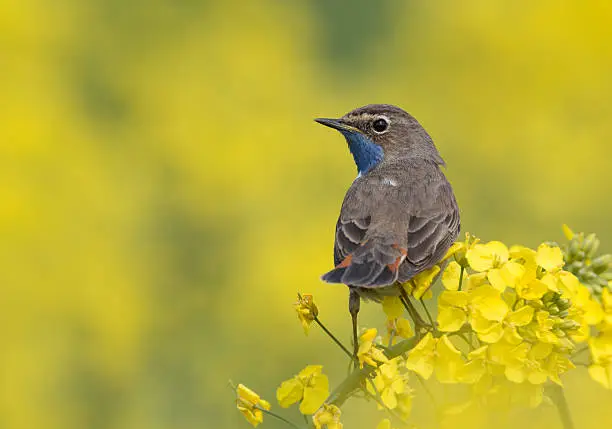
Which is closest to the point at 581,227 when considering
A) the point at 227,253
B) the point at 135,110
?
the point at 227,253

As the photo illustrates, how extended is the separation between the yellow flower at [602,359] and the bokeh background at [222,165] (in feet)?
3.87

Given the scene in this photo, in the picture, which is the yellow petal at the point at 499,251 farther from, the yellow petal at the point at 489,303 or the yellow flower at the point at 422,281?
the yellow flower at the point at 422,281

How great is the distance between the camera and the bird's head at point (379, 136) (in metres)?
6.22

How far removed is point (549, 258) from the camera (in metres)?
3.37

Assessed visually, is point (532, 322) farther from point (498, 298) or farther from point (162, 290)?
point (162, 290)

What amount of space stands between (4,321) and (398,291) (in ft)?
14.1

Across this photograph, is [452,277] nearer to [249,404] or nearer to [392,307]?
[392,307]

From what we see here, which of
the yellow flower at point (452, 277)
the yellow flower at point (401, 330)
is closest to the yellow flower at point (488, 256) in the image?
the yellow flower at point (452, 277)

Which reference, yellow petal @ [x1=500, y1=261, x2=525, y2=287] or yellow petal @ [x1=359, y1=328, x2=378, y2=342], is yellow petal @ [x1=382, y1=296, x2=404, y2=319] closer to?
yellow petal @ [x1=359, y1=328, x2=378, y2=342]

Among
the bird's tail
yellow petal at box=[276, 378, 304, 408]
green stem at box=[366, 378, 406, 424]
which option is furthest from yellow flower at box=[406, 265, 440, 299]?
yellow petal at box=[276, 378, 304, 408]

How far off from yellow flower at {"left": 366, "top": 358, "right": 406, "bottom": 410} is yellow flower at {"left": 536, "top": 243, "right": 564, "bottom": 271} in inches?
24.1

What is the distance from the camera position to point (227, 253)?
873cm

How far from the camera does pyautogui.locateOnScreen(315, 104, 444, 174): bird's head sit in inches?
245

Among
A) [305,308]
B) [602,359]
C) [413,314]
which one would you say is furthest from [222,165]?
[602,359]
